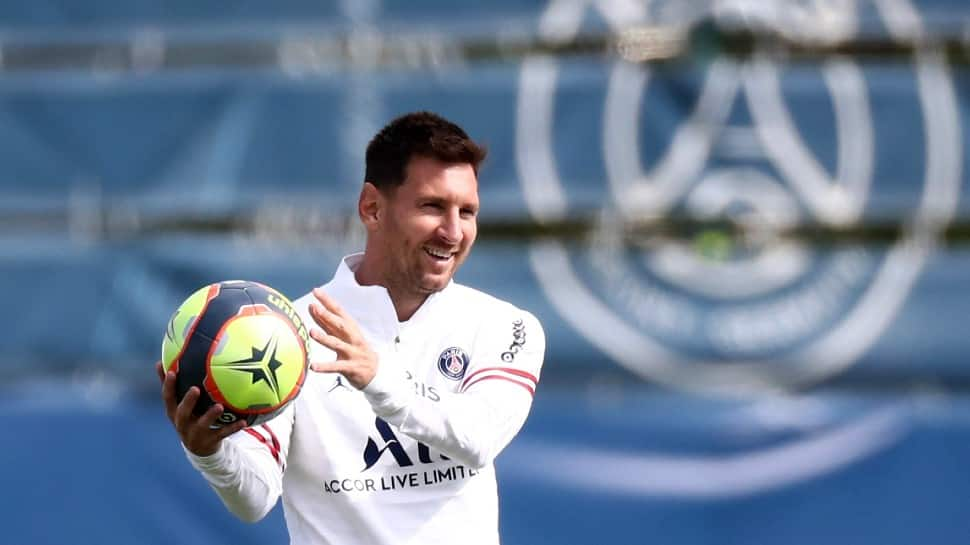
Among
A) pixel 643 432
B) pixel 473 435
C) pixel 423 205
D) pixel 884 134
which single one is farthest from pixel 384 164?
pixel 884 134

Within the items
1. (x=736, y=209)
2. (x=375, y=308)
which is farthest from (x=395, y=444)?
(x=736, y=209)

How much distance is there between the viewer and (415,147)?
4.11 meters

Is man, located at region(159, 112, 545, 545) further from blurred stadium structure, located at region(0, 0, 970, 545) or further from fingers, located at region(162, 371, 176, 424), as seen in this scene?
blurred stadium structure, located at region(0, 0, 970, 545)

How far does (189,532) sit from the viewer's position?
673 cm

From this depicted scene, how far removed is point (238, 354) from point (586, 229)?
3507 mm

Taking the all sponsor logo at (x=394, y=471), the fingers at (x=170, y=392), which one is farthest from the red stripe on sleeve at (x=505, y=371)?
the fingers at (x=170, y=392)

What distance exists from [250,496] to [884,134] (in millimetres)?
4120

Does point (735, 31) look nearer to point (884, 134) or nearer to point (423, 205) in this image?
point (884, 134)

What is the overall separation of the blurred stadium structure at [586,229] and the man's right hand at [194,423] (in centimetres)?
311

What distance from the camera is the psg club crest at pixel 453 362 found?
4.16 metres

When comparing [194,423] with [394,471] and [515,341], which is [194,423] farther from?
[515,341]

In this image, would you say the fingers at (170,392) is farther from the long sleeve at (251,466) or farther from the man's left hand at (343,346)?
the man's left hand at (343,346)

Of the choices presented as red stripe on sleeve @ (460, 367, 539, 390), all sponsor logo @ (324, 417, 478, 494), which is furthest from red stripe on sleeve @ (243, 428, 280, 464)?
red stripe on sleeve @ (460, 367, 539, 390)

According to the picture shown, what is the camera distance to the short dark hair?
4066mm
